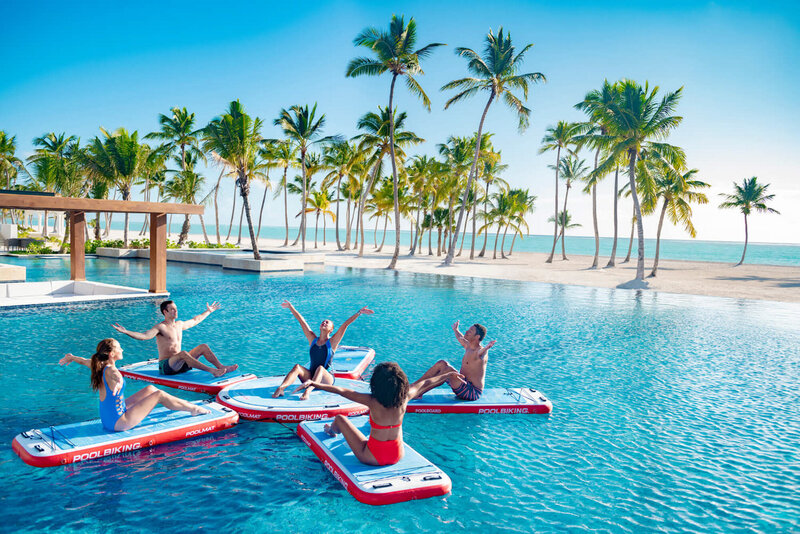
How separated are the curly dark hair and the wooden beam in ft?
44.3

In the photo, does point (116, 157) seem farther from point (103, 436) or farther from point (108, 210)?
point (103, 436)

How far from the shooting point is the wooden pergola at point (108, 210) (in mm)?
13992

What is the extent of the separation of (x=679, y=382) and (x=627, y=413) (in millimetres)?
2710

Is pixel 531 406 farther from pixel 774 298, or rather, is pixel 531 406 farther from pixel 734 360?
pixel 774 298

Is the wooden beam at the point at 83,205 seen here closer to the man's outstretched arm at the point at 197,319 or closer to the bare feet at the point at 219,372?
the man's outstretched arm at the point at 197,319

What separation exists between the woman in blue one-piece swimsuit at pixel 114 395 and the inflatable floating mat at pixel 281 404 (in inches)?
45.9

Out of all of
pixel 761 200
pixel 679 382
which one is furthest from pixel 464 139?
pixel 679 382

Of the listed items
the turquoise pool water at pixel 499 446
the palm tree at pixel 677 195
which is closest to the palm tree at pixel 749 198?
the palm tree at pixel 677 195

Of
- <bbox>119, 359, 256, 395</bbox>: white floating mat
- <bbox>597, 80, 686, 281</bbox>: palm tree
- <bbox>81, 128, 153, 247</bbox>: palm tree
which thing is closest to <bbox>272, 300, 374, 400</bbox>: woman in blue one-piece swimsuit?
<bbox>119, 359, 256, 395</bbox>: white floating mat

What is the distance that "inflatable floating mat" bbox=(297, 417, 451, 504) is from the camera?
16.0ft

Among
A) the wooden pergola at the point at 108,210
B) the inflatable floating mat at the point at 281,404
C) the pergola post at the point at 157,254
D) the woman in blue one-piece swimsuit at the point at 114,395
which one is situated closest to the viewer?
the woman in blue one-piece swimsuit at the point at 114,395

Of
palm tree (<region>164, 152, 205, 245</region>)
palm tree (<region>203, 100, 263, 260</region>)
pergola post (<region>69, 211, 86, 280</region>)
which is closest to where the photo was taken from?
pergola post (<region>69, 211, 86, 280</region>)

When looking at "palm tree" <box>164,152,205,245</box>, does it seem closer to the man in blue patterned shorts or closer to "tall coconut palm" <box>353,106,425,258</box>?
"tall coconut palm" <box>353,106,425,258</box>

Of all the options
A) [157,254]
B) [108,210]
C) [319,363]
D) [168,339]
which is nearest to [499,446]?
[319,363]
